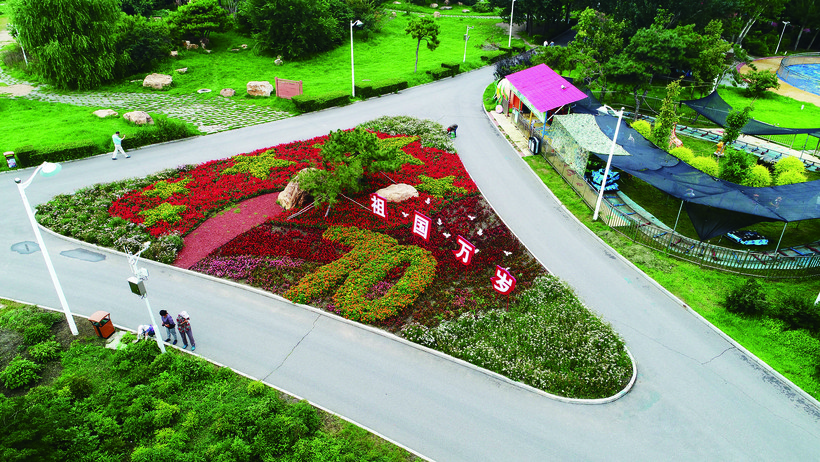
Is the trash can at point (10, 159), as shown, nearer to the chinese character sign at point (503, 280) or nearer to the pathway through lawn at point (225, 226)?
the pathway through lawn at point (225, 226)

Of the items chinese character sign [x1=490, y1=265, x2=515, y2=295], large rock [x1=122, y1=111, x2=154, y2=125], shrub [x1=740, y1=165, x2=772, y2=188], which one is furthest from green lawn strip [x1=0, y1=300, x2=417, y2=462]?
shrub [x1=740, y1=165, x2=772, y2=188]

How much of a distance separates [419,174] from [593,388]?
16.0 metres

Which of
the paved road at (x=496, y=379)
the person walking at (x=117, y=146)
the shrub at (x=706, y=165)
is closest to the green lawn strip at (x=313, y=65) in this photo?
the person walking at (x=117, y=146)

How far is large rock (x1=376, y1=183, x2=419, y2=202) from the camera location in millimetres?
25266

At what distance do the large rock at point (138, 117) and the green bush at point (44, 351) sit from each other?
73.3ft

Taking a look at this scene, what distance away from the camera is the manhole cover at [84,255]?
69.9 feet

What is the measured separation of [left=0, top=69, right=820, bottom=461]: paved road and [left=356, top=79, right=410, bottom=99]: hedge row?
23.4 metres

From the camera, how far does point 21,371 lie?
50.0 feet

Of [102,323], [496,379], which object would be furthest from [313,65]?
[496,379]

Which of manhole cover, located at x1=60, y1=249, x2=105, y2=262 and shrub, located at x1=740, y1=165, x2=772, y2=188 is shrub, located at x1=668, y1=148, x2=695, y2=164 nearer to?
shrub, located at x1=740, y1=165, x2=772, y2=188

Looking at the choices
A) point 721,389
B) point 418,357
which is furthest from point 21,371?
point 721,389

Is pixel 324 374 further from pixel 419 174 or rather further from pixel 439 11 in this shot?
pixel 439 11

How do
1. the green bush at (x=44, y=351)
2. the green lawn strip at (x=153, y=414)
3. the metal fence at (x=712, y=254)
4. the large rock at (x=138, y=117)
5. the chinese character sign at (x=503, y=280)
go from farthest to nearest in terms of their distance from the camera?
the large rock at (x=138, y=117) < the metal fence at (x=712, y=254) < the chinese character sign at (x=503, y=280) < the green bush at (x=44, y=351) < the green lawn strip at (x=153, y=414)

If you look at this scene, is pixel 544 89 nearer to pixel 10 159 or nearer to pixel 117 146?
pixel 117 146
